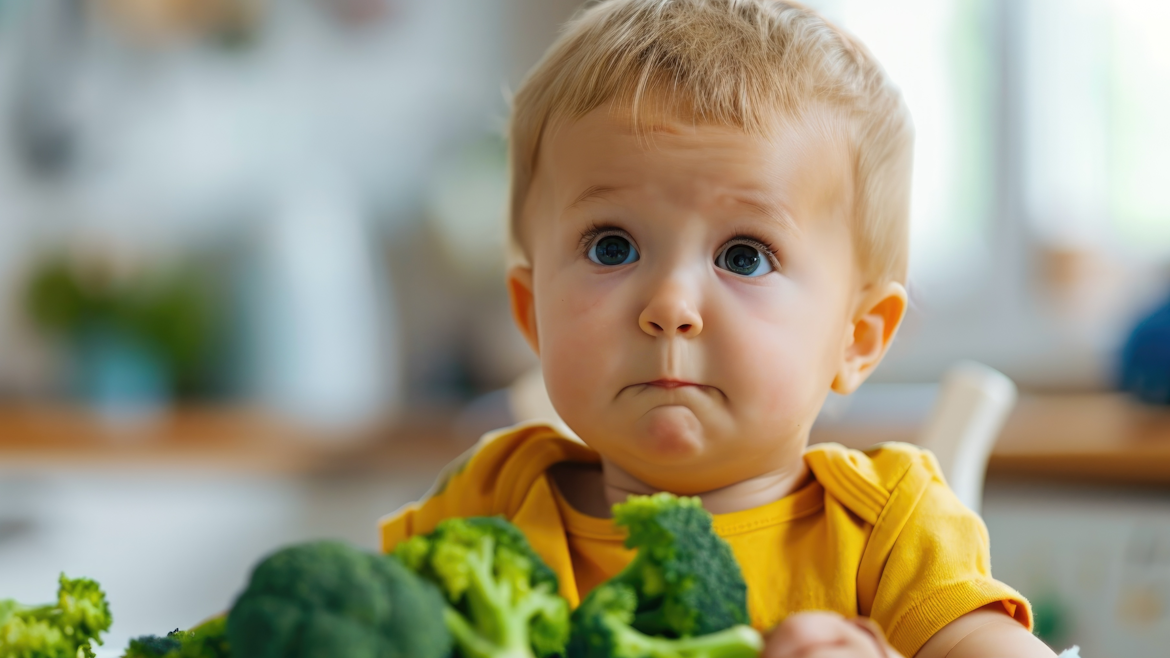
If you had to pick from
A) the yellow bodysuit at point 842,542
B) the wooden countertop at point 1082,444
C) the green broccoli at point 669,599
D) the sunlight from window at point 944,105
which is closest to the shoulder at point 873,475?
the yellow bodysuit at point 842,542

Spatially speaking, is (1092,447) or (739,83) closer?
(739,83)

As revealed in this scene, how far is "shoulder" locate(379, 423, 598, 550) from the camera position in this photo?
0.89m

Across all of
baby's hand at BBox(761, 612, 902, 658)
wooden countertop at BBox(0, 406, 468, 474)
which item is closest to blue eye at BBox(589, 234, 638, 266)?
baby's hand at BBox(761, 612, 902, 658)

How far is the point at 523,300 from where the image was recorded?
954mm

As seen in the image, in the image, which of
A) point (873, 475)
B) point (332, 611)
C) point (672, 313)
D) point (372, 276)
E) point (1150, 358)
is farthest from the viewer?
point (372, 276)

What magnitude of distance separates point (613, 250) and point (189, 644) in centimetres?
38

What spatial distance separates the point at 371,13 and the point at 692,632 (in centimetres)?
262

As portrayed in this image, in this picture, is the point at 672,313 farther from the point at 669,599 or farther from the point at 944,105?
the point at 944,105

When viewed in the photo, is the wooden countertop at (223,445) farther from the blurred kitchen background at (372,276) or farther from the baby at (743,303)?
the baby at (743,303)

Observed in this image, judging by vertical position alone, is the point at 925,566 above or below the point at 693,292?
below

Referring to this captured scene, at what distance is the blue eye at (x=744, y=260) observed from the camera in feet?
2.41

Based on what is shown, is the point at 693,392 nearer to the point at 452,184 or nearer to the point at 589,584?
the point at 589,584

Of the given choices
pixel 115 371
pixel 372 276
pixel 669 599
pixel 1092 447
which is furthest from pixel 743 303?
pixel 115 371

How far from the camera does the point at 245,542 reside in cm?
242
